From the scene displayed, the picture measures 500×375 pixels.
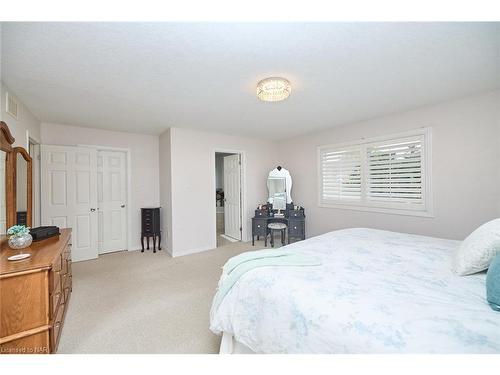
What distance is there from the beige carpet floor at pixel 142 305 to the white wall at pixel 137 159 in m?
0.98

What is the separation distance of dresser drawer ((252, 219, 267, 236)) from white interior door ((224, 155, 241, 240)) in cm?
54

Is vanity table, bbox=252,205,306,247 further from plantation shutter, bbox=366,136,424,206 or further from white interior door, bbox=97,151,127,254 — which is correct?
white interior door, bbox=97,151,127,254

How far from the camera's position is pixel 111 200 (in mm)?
3830

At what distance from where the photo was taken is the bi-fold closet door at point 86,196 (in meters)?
3.17

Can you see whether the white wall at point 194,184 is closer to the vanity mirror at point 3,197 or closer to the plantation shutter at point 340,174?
the plantation shutter at point 340,174

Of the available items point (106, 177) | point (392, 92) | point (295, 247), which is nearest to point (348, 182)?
point (392, 92)

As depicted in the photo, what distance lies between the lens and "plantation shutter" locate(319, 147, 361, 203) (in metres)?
3.49

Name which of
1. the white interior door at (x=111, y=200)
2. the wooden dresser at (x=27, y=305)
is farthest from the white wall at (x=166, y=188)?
the wooden dresser at (x=27, y=305)

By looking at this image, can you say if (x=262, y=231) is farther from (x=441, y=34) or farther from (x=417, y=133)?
(x=441, y=34)

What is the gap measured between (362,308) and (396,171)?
276 centimetres

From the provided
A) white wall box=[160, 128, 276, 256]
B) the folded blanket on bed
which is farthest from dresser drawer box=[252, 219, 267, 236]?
the folded blanket on bed

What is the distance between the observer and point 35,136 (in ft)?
9.51

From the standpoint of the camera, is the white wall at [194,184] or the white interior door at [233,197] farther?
the white interior door at [233,197]
